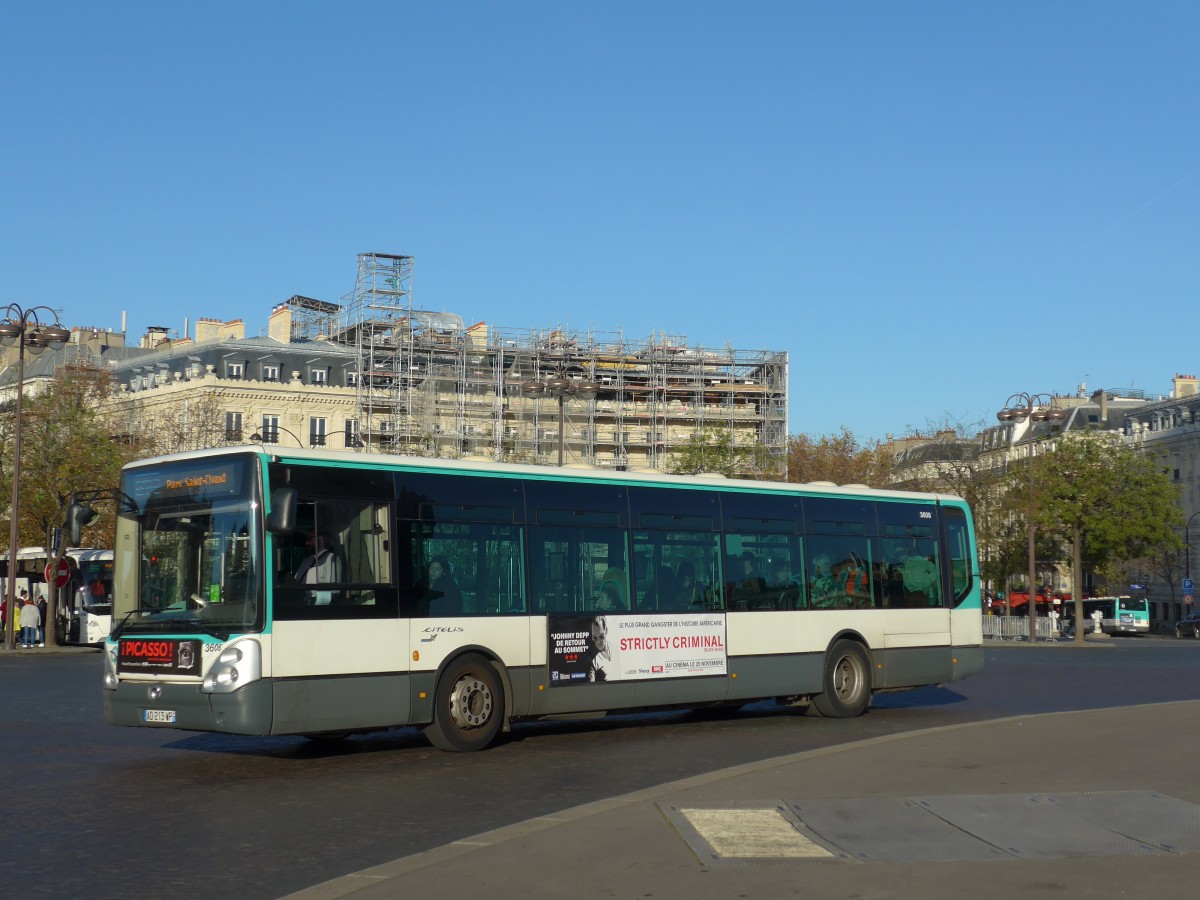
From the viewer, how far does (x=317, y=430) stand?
91688mm

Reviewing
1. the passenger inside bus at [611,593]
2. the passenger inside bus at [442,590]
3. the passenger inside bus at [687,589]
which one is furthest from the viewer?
the passenger inside bus at [687,589]

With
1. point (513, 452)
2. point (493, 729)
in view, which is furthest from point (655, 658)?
point (513, 452)

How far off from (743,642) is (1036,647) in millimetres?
32881

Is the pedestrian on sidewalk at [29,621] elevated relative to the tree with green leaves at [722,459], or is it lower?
lower

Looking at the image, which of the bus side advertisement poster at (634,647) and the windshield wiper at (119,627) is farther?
the bus side advertisement poster at (634,647)

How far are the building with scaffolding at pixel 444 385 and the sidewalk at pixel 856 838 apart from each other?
7193cm

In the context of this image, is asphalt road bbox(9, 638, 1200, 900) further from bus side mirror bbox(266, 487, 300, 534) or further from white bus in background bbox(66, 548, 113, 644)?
white bus in background bbox(66, 548, 113, 644)

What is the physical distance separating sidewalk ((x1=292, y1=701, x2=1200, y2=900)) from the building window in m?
78.3

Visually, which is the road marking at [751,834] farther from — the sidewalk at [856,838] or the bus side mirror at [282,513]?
the bus side mirror at [282,513]

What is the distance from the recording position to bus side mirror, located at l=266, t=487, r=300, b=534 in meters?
13.4

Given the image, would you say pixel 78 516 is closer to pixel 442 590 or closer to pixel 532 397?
pixel 442 590

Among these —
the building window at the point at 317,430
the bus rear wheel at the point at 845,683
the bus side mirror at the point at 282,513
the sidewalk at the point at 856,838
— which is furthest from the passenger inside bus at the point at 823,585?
the building window at the point at 317,430

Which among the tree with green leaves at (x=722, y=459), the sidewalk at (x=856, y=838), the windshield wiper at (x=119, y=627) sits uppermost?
the tree with green leaves at (x=722, y=459)

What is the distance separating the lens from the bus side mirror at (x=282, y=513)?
1340 centimetres
